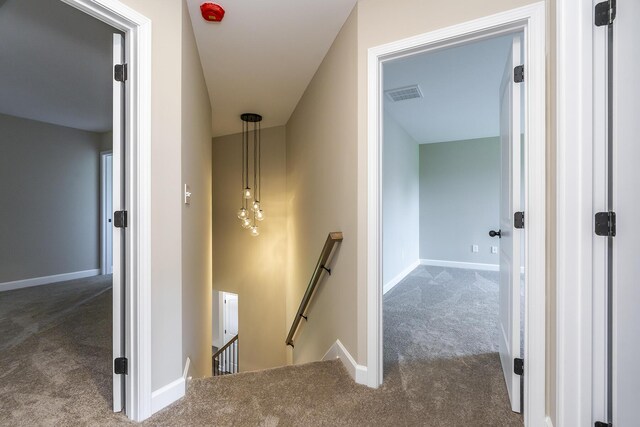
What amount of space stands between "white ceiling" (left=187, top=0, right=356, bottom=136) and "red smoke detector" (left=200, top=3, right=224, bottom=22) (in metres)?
0.04

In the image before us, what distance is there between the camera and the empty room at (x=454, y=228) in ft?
5.34

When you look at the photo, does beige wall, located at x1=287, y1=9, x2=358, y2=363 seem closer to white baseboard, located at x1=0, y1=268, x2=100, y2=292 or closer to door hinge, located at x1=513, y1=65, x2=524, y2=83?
door hinge, located at x1=513, y1=65, x2=524, y2=83

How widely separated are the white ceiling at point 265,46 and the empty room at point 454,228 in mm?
719

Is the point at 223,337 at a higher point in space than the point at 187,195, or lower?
lower

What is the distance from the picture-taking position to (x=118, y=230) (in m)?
1.49

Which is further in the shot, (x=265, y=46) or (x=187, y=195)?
(x=265, y=46)

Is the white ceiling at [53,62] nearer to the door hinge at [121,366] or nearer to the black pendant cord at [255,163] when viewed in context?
the black pendant cord at [255,163]

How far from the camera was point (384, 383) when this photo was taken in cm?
179

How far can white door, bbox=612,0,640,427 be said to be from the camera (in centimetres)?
103

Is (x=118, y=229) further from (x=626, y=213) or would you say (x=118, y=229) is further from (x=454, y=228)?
(x=454, y=228)

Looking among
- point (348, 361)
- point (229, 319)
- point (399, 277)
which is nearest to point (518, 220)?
point (348, 361)

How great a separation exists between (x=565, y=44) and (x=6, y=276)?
598cm

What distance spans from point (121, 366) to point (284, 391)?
2.82ft

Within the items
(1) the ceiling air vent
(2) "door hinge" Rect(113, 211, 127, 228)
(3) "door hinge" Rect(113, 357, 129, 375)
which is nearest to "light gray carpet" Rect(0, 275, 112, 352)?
(3) "door hinge" Rect(113, 357, 129, 375)
